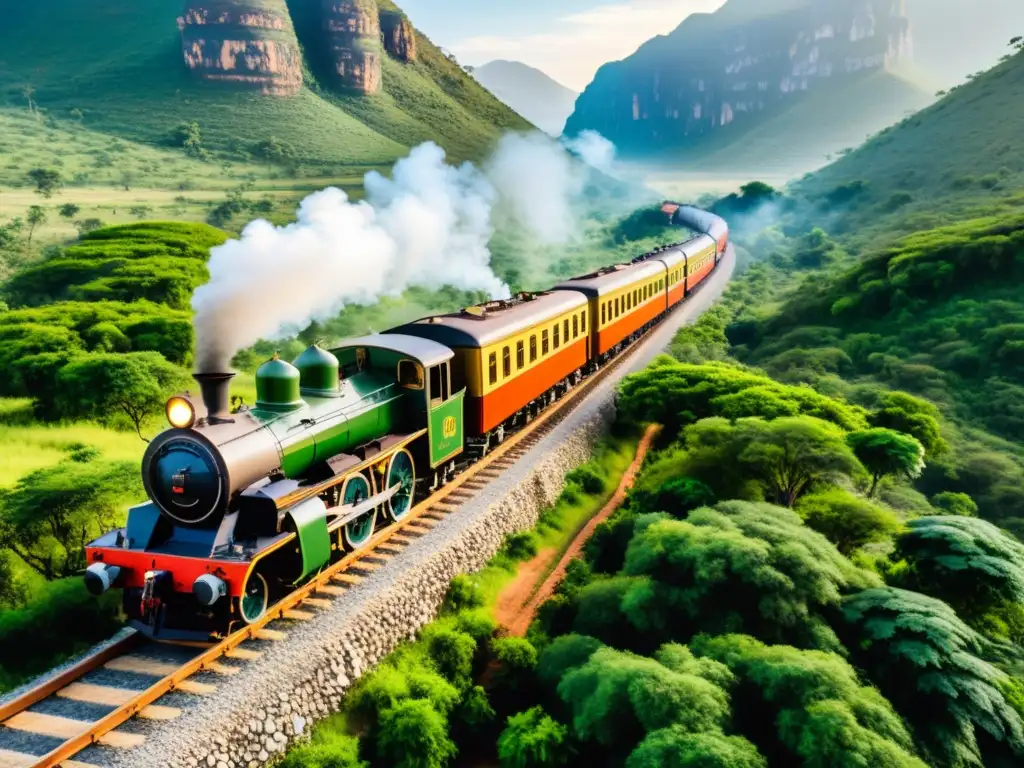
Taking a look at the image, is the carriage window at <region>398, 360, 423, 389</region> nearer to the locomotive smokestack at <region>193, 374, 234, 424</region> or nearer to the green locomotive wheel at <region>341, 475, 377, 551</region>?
the green locomotive wheel at <region>341, 475, 377, 551</region>

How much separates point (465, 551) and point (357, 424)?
3.00 m

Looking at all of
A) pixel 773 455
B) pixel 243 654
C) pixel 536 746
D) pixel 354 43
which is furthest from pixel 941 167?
pixel 243 654

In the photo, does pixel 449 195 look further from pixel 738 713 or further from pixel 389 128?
pixel 389 128

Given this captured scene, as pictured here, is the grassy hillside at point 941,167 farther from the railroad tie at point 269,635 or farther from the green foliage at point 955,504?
the railroad tie at point 269,635

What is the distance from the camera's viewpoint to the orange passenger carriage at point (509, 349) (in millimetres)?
14219

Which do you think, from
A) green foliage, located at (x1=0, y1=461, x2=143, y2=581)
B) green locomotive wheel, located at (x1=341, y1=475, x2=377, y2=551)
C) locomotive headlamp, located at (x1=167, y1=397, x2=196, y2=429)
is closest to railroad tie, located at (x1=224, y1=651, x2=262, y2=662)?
green locomotive wheel, located at (x1=341, y1=475, x2=377, y2=551)

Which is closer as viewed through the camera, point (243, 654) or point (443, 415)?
point (243, 654)

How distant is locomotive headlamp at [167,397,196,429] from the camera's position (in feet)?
29.3

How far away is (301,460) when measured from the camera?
10.3 m

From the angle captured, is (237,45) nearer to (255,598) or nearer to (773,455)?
(773,455)

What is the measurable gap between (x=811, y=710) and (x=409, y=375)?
319 inches

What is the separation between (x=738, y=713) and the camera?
27.0ft

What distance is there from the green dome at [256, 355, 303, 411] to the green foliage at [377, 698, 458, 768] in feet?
14.2

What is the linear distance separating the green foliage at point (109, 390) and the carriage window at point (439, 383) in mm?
10811
